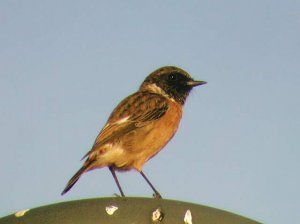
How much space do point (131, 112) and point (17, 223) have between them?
5.51m

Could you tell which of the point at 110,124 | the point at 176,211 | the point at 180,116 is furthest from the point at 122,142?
the point at 176,211

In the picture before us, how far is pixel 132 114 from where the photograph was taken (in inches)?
382

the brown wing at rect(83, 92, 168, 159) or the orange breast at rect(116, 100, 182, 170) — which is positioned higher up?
the brown wing at rect(83, 92, 168, 159)

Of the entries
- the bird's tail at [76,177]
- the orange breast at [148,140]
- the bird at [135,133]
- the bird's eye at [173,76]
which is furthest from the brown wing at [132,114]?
the bird's eye at [173,76]

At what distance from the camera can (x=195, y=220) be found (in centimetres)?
441

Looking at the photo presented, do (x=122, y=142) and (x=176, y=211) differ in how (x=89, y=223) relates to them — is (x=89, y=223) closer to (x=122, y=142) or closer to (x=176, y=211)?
(x=176, y=211)

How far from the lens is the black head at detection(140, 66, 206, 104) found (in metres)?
10.9

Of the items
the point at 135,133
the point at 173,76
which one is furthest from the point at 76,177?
the point at 173,76

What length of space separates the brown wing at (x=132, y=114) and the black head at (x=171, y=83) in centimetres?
63

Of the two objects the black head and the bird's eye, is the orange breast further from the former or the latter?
the bird's eye

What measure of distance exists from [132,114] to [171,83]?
1.59 metres

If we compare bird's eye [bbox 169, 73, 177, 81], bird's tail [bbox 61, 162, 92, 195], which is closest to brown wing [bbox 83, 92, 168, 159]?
bird's tail [bbox 61, 162, 92, 195]

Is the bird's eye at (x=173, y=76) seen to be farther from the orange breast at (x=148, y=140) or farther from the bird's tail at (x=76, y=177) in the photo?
the bird's tail at (x=76, y=177)

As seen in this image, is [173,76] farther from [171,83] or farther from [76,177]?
[76,177]
